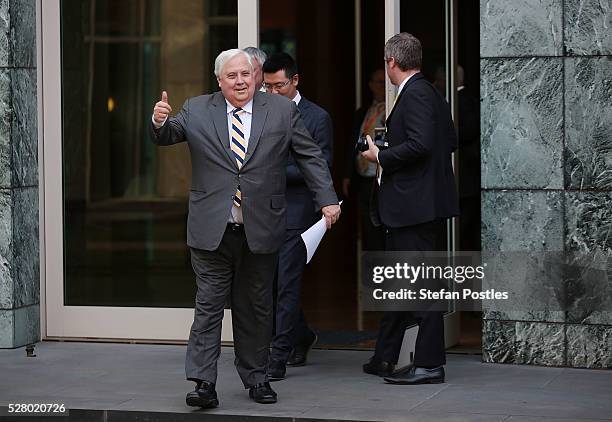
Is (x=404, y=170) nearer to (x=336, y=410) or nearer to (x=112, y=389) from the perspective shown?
(x=336, y=410)

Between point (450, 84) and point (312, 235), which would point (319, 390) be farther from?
point (450, 84)

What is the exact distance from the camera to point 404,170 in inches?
312

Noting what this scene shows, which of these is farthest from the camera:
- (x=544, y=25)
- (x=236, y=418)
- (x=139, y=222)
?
(x=139, y=222)

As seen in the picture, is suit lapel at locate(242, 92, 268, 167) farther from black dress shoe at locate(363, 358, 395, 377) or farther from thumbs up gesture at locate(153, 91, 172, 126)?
black dress shoe at locate(363, 358, 395, 377)

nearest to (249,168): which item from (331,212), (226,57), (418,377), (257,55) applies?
(331,212)

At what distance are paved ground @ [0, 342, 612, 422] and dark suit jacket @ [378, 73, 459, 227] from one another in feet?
3.34

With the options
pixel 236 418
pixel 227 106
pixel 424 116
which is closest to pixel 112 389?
pixel 236 418

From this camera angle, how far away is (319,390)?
7.81m

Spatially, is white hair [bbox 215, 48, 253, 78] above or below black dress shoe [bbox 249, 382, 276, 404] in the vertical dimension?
above

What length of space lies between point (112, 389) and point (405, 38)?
8.71ft

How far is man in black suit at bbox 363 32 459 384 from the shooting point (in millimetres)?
7855

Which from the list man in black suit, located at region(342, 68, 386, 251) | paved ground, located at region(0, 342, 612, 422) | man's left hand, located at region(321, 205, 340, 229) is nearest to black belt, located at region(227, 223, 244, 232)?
man's left hand, located at region(321, 205, 340, 229)

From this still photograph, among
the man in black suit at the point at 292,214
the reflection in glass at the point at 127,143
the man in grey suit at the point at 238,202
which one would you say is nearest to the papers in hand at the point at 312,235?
→ the man in grey suit at the point at 238,202

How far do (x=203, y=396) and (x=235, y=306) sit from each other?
0.56 metres
